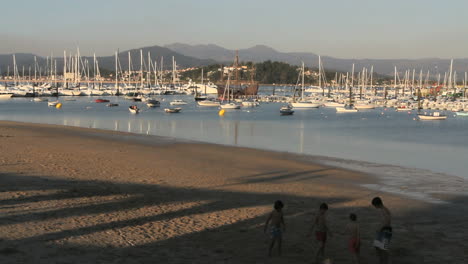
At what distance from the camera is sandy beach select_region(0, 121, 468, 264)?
12508 millimetres

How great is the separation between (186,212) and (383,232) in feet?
22.2

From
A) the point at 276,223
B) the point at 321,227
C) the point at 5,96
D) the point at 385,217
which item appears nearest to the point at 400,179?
the point at 385,217

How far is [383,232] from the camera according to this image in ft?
37.1

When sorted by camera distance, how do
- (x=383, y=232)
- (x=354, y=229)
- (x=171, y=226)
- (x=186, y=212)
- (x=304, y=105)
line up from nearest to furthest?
1. (x=354, y=229)
2. (x=383, y=232)
3. (x=171, y=226)
4. (x=186, y=212)
5. (x=304, y=105)

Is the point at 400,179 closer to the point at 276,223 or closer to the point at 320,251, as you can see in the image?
the point at 320,251

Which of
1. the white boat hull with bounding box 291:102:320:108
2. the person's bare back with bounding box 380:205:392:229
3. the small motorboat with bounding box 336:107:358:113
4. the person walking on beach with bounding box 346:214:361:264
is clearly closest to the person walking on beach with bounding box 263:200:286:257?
the person walking on beach with bounding box 346:214:361:264

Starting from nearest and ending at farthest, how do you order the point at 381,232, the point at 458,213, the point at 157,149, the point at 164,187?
the point at 381,232 < the point at 458,213 < the point at 164,187 < the point at 157,149

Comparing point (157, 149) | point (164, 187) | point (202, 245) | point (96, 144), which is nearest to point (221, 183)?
point (164, 187)

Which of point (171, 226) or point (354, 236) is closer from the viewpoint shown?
point (354, 236)

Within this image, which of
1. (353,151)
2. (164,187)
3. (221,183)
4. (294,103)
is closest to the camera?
(164,187)

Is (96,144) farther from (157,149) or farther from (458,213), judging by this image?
(458,213)

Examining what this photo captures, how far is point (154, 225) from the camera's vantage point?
14.7m

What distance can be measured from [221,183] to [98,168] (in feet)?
20.2

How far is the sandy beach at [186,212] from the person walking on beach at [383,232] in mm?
1031
